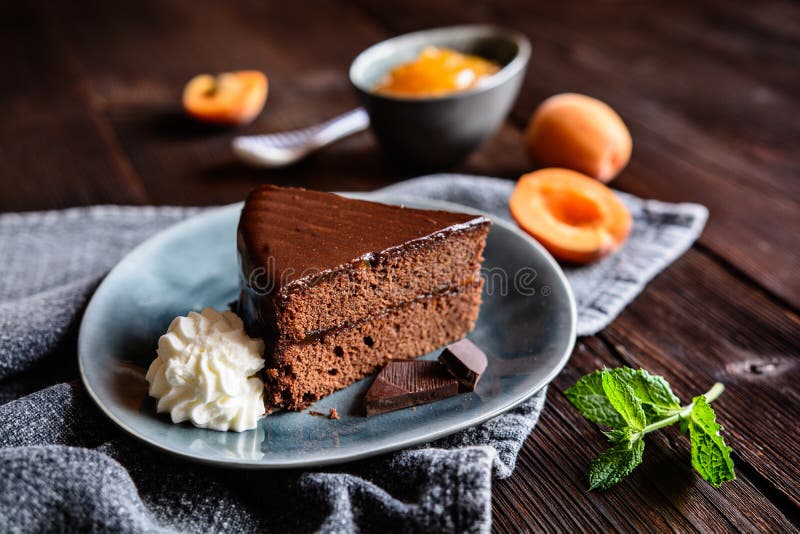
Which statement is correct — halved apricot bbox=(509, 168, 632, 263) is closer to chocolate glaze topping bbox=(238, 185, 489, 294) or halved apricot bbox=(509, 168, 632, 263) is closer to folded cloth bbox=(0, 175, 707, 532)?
folded cloth bbox=(0, 175, 707, 532)

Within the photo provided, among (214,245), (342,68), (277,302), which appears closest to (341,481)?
(277,302)

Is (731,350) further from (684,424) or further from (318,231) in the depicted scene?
(318,231)

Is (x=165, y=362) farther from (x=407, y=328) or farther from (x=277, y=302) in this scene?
(x=407, y=328)

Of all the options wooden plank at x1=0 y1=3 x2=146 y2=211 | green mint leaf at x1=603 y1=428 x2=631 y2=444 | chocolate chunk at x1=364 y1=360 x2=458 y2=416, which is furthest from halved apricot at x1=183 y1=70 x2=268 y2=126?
green mint leaf at x1=603 y1=428 x2=631 y2=444

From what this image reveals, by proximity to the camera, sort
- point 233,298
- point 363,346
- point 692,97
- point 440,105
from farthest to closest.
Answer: point 692,97, point 440,105, point 233,298, point 363,346

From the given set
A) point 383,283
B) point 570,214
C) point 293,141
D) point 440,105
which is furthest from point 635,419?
point 293,141

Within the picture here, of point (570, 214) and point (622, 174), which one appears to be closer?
point (570, 214)

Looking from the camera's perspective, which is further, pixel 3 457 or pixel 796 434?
pixel 796 434
